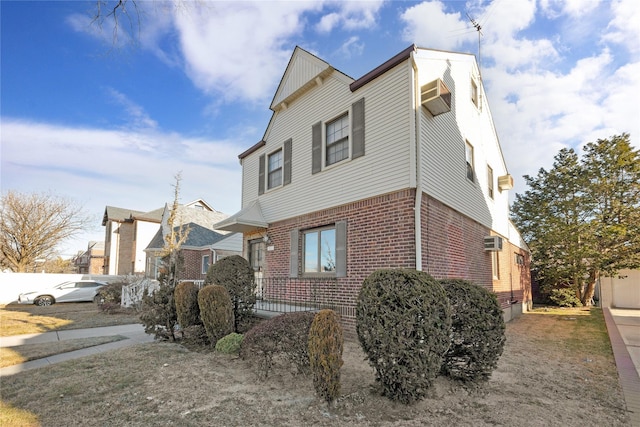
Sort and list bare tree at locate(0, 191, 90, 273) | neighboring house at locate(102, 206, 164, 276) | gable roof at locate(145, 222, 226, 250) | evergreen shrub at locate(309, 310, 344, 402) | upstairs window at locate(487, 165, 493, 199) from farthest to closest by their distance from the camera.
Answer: neighboring house at locate(102, 206, 164, 276), bare tree at locate(0, 191, 90, 273), gable roof at locate(145, 222, 226, 250), upstairs window at locate(487, 165, 493, 199), evergreen shrub at locate(309, 310, 344, 402)

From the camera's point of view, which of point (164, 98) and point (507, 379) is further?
point (164, 98)

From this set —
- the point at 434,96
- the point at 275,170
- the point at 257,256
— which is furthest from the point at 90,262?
the point at 434,96

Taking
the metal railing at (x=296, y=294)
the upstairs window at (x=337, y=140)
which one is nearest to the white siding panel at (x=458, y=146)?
the upstairs window at (x=337, y=140)

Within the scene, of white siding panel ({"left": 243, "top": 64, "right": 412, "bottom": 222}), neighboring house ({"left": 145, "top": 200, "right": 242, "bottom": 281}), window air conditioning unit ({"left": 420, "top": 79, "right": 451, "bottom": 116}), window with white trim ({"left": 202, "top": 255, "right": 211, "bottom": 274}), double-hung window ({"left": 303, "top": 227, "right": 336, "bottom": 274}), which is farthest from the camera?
window with white trim ({"left": 202, "top": 255, "right": 211, "bottom": 274})

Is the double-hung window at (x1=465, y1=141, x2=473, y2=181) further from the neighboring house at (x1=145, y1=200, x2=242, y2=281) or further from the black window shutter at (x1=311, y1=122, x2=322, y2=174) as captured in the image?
the neighboring house at (x1=145, y1=200, x2=242, y2=281)

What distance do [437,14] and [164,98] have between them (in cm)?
835

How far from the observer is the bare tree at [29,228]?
2206 cm

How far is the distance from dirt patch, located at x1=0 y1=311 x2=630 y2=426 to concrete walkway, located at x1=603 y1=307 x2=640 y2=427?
110mm

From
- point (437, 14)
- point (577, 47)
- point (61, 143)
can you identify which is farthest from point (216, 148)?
Result: point (577, 47)

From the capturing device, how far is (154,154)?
1481 centimetres

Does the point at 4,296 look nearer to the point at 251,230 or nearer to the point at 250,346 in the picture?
the point at 251,230

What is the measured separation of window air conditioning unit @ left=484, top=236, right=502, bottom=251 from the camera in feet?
33.5

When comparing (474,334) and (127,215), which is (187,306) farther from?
(127,215)

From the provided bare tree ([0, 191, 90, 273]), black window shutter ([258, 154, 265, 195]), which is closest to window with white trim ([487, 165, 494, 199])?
black window shutter ([258, 154, 265, 195])
